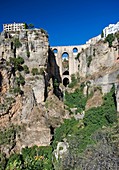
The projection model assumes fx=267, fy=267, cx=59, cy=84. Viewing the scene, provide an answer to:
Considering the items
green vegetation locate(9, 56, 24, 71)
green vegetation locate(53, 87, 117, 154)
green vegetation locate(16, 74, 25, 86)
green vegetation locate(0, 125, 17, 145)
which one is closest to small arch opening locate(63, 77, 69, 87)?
green vegetation locate(9, 56, 24, 71)

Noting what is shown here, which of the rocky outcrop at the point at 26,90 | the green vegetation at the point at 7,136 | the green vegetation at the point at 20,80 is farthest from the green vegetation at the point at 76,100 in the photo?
the green vegetation at the point at 7,136

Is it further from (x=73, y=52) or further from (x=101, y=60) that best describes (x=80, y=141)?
(x=73, y=52)

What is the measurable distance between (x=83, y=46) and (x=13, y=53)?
17.8 m

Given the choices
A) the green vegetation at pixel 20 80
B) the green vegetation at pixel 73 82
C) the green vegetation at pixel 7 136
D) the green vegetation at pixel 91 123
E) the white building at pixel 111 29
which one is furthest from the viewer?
the white building at pixel 111 29

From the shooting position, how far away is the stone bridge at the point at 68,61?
166ft

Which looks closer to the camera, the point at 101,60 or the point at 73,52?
the point at 101,60

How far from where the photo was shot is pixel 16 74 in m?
38.9

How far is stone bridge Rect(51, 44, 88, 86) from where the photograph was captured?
50628mm

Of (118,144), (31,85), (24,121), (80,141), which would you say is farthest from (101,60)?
(118,144)

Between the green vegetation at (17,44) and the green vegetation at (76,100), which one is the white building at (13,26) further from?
the green vegetation at (76,100)

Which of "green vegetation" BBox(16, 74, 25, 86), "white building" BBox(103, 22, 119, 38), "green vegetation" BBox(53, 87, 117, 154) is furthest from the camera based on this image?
"white building" BBox(103, 22, 119, 38)

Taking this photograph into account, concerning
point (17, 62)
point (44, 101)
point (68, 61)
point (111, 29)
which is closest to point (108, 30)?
point (111, 29)

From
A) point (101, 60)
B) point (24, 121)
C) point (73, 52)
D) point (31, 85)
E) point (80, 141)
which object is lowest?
point (80, 141)

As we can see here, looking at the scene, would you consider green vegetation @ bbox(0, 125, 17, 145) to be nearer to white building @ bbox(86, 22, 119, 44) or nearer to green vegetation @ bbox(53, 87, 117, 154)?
green vegetation @ bbox(53, 87, 117, 154)
